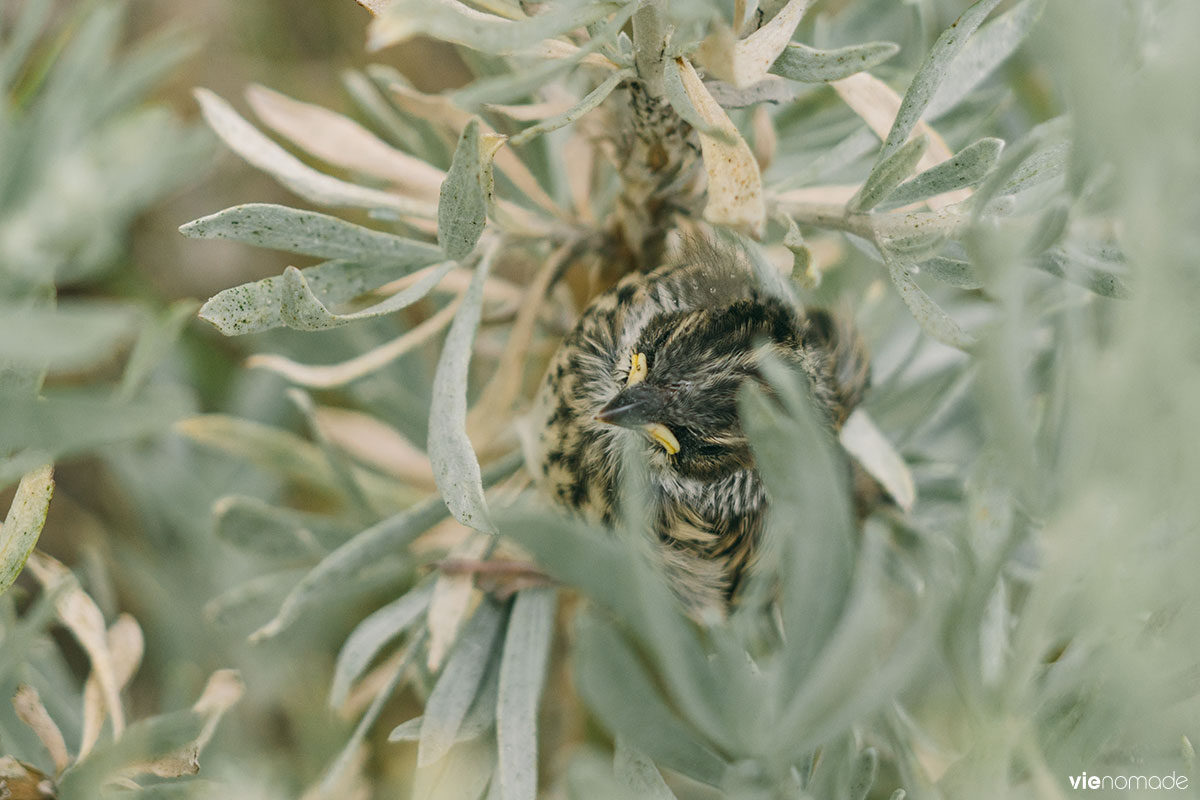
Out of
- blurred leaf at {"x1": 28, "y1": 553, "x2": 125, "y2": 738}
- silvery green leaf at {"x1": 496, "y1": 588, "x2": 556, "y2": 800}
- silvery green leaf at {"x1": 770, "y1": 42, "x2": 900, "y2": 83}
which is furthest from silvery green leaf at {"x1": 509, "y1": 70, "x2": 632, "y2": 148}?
blurred leaf at {"x1": 28, "y1": 553, "x2": 125, "y2": 738}

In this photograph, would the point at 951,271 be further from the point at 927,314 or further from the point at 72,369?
the point at 72,369

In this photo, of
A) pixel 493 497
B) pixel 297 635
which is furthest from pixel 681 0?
pixel 297 635

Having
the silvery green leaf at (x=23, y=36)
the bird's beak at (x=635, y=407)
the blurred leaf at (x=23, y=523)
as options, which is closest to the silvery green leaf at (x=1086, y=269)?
the bird's beak at (x=635, y=407)

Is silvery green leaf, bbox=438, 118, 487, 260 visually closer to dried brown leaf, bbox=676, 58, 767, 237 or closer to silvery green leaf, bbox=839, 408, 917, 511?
dried brown leaf, bbox=676, 58, 767, 237

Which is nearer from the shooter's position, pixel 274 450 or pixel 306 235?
pixel 306 235

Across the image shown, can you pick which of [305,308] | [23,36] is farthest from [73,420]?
[23,36]

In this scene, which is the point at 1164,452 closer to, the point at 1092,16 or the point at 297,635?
the point at 1092,16
